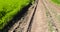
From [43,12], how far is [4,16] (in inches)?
272

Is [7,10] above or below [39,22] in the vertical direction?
above

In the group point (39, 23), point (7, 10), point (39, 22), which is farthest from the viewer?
point (39, 22)

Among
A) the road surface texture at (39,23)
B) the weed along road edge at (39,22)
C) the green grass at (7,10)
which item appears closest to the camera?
the green grass at (7,10)

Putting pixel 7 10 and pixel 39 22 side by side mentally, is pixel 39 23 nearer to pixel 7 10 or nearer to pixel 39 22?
pixel 39 22

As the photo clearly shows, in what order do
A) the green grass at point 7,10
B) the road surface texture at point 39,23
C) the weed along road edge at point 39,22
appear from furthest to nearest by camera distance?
the weed along road edge at point 39,22 → the road surface texture at point 39,23 → the green grass at point 7,10

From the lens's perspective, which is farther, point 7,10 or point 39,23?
point 39,23

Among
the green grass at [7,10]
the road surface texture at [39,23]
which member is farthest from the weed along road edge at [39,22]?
the green grass at [7,10]

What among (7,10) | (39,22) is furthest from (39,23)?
(7,10)

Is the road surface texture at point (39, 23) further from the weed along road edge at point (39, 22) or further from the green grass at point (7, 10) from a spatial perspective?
the green grass at point (7, 10)

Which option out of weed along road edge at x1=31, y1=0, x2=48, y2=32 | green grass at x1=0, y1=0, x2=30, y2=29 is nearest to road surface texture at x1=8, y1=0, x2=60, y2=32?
weed along road edge at x1=31, y1=0, x2=48, y2=32

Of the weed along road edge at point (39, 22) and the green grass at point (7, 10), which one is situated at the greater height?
the green grass at point (7, 10)

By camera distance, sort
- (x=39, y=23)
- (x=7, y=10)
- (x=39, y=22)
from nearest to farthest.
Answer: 1. (x=7, y=10)
2. (x=39, y=23)
3. (x=39, y=22)

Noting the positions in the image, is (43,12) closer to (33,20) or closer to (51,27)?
(33,20)

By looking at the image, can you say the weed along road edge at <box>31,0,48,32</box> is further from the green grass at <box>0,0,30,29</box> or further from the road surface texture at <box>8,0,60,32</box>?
the green grass at <box>0,0,30,29</box>
